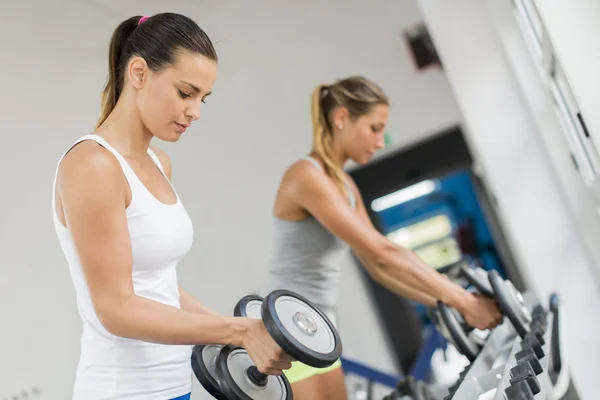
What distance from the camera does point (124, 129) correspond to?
1353 millimetres

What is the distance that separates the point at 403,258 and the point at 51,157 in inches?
37.3

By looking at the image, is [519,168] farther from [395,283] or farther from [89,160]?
[89,160]

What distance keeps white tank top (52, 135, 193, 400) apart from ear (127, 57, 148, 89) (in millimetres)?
121

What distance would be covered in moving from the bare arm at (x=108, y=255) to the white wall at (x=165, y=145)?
497mm

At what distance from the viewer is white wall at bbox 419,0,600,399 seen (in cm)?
308

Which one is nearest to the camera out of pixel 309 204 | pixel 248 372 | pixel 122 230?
pixel 122 230

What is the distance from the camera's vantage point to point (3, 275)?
5.39 feet

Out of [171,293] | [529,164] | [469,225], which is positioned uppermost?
[171,293]

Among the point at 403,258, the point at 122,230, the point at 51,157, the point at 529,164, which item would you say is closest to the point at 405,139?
the point at 529,164

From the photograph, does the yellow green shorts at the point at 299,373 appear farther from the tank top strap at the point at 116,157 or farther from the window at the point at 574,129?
the window at the point at 574,129

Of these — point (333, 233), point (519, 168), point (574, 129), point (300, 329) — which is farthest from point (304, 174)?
point (519, 168)

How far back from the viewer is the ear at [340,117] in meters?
2.15

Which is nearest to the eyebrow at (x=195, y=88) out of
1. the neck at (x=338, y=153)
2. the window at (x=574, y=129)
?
the neck at (x=338, y=153)

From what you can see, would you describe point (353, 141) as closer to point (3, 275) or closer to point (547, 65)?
point (547, 65)
